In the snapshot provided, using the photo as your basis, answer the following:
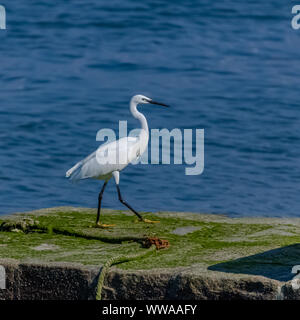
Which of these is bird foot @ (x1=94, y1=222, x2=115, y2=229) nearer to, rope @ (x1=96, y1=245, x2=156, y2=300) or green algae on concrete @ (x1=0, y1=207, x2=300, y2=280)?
green algae on concrete @ (x1=0, y1=207, x2=300, y2=280)

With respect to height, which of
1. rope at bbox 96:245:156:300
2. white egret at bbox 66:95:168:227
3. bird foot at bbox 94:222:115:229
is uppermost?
white egret at bbox 66:95:168:227

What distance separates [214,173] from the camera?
12.7m

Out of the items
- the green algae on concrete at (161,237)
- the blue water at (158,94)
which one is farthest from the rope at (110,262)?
the blue water at (158,94)

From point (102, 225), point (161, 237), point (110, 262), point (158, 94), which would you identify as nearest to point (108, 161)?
point (102, 225)

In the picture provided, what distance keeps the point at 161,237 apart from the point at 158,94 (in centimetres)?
860

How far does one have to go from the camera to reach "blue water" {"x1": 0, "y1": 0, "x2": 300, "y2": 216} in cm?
1198

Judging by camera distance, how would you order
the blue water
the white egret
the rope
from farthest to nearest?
the blue water < the white egret < the rope

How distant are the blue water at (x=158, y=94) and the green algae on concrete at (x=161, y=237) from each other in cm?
301

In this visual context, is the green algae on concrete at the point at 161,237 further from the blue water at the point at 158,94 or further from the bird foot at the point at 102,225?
the blue water at the point at 158,94

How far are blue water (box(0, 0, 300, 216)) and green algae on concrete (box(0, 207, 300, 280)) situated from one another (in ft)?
9.89

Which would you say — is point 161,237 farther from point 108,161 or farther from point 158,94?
point 158,94

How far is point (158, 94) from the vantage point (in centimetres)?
1566

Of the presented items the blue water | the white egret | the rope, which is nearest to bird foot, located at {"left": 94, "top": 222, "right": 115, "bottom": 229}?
the white egret

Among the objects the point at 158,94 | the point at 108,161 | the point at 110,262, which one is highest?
the point at 158,94
